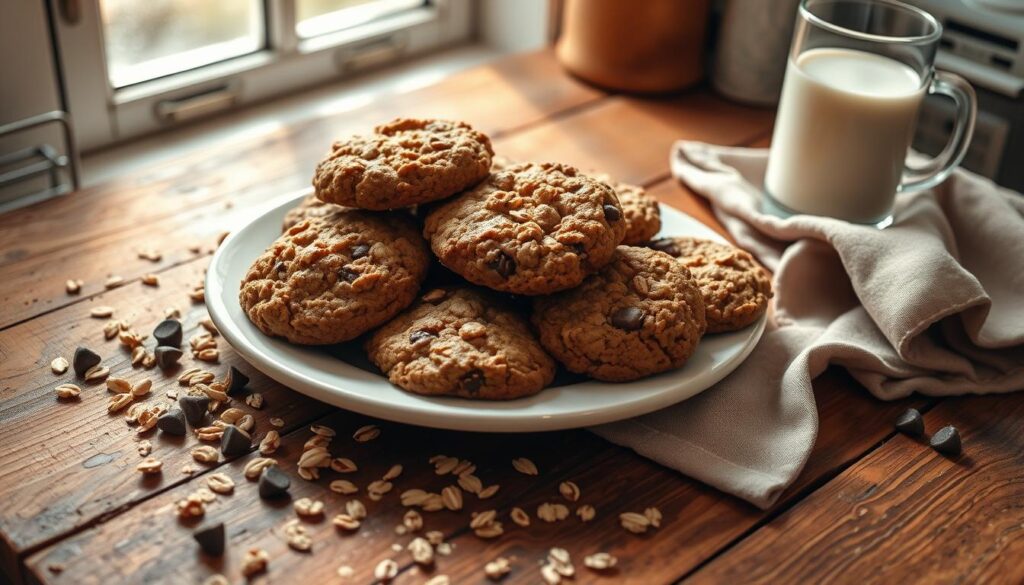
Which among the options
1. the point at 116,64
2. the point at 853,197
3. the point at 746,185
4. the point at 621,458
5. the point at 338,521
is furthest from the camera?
the point at 116,64

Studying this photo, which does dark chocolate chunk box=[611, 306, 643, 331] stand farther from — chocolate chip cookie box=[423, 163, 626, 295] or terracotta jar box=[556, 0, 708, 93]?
terracotta jar box=[556, 0, 708, 93]

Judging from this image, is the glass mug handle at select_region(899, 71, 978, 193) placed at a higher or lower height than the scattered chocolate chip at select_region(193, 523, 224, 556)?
higher

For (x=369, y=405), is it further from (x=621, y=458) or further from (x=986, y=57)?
(x=986, y=57)

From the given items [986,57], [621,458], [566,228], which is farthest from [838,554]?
[986,57]

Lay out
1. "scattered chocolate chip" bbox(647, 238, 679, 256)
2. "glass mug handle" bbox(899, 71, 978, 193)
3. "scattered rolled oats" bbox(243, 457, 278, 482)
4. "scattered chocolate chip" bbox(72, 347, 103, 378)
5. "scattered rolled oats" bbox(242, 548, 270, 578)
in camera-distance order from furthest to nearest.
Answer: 1. "glass mug handle" bbox(899, 71, 978, 193)
2. "scattered chocolate chip" bbox(647, 238, 679, 256)
3. "scattered chocolate chip" bbox(72, 347, 103, 378)
4. "scattered rolled oats" bbox(243, 457, 278, 482)
5. "scattered rolled oats" bbox(242, 548, 270, 578)

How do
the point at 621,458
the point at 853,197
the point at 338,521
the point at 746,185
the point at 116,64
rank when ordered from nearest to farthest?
1. the point at 338,521
2. the point at 621,458
3. the point at 853,197
4. the point at 746,185
5. the point at 116,64

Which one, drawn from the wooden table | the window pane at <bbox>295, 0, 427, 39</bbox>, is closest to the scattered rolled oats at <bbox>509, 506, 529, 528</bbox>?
the wooden table
